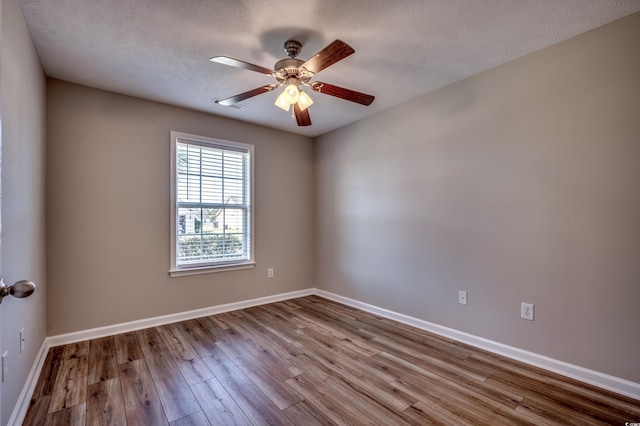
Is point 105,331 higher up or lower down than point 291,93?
lower down

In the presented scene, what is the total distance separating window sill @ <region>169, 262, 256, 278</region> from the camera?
3.53 metres

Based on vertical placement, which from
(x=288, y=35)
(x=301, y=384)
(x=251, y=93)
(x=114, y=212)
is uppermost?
(x=288, y=35)

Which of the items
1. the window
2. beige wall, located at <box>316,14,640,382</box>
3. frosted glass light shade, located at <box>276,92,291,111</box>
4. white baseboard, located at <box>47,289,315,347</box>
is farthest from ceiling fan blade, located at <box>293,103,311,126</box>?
white baseboard, located at <box>47,289,315,347</box>

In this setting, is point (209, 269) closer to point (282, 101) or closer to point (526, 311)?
point (282, 101)

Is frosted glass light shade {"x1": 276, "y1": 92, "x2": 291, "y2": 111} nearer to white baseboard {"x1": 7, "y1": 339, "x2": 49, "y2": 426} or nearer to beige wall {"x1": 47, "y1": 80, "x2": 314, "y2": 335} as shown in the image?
beige wall {"x1": 47, "y1": 80, "x2": 314, "y2": 335}

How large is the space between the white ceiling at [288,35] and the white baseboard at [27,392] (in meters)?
2.35

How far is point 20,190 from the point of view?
198cm

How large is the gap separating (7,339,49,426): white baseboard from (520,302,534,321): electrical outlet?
340 cm

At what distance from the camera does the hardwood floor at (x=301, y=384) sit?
74.7 inches

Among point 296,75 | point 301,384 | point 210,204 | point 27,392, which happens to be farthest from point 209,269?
point 296,75

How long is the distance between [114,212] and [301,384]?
8.06 feet

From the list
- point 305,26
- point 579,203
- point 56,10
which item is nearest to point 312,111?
point 305,26

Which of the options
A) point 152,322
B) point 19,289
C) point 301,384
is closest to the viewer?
point 19,289

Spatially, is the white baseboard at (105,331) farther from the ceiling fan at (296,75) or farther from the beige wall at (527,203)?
the ceiling fan at (296,75)
